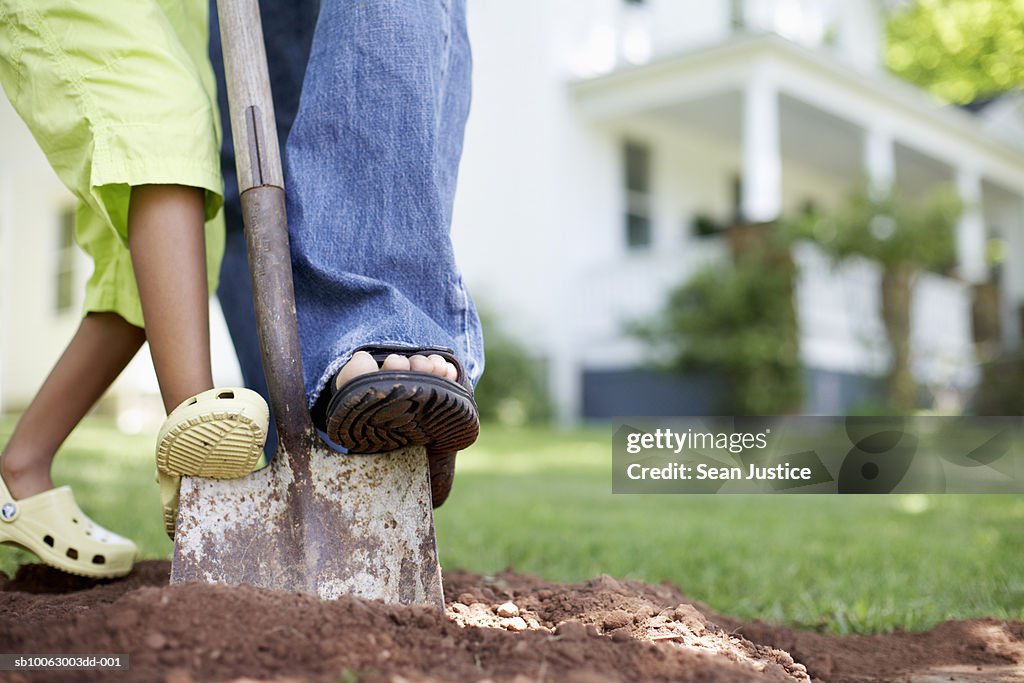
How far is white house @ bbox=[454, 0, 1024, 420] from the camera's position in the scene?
9.63 metres

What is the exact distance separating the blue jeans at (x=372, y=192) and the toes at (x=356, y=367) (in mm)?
83

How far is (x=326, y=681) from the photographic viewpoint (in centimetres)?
93

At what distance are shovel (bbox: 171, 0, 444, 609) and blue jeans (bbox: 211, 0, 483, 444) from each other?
0.20 feet

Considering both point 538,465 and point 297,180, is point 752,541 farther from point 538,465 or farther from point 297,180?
point 538,465

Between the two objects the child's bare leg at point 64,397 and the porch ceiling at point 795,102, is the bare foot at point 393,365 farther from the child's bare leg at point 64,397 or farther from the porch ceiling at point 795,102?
the porch ceiling at point 795,102

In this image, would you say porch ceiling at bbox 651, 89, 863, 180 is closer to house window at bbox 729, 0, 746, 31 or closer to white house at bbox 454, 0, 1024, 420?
white house at bbox 454, 0, 1024, 420

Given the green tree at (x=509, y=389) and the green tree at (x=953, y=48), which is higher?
the green tree at (x=953, y=48)

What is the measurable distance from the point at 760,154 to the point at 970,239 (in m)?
5.64

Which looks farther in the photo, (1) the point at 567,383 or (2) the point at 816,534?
(1) the point at 567,383

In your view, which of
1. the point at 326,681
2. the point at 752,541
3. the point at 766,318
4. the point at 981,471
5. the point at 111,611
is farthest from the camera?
the point at 766,318

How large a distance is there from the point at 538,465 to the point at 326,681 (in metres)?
4.70

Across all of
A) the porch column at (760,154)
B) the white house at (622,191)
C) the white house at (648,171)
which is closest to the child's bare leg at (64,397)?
the white house at (648,171)

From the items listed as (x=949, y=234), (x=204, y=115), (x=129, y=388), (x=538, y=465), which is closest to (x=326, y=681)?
(x=204, y=115)

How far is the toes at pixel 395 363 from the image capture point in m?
1.31
